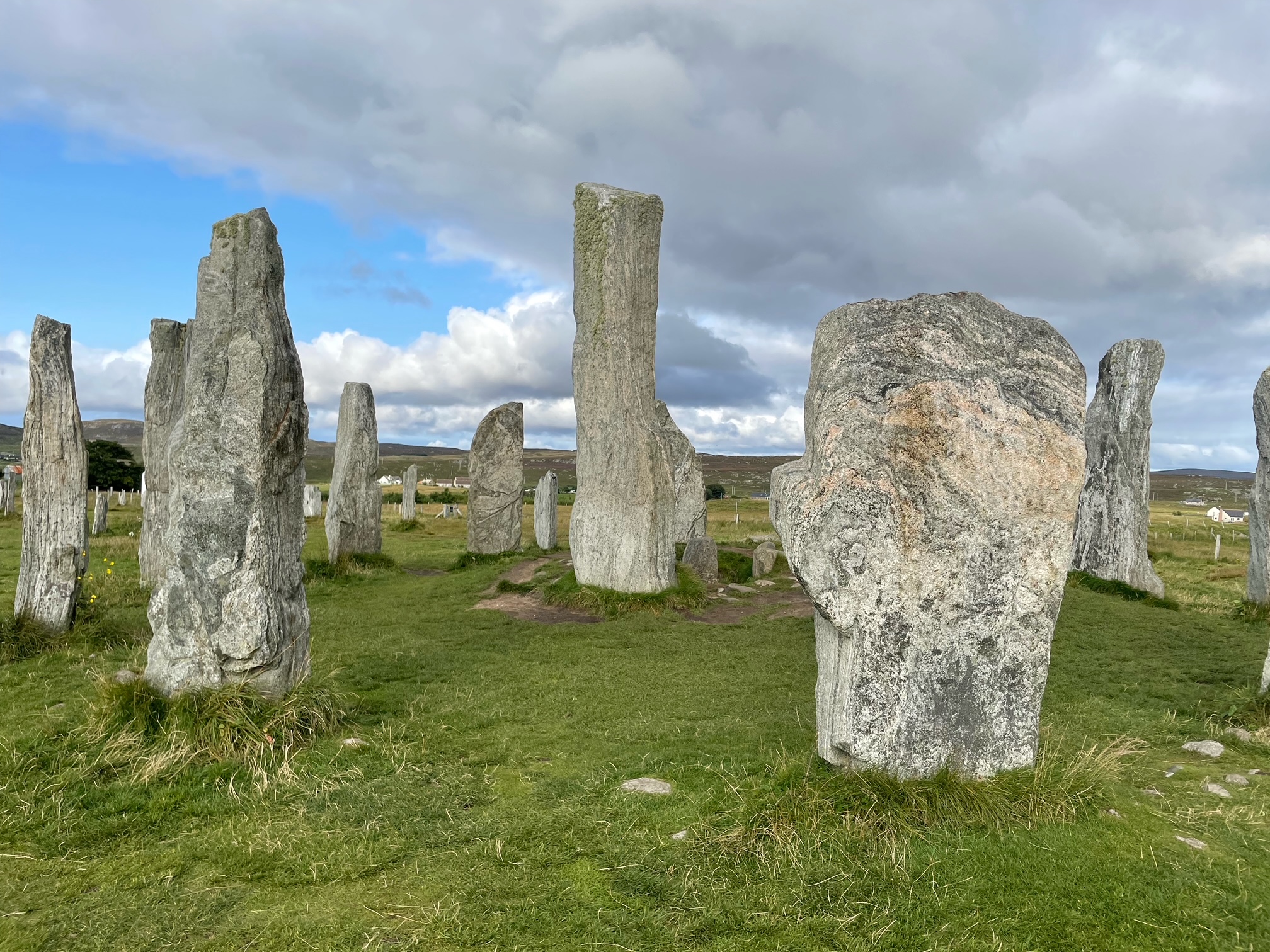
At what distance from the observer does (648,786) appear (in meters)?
5.61

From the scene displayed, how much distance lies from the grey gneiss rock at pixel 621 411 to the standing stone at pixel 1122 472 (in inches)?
321

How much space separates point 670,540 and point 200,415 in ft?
27.7

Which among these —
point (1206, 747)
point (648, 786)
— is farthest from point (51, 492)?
point (1206, 747)

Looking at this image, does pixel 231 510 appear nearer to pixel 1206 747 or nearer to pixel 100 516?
pixel 1206 747

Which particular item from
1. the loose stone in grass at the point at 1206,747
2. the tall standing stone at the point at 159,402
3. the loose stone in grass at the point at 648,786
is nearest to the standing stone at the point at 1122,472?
the loose stone in grass at the point at 1206,747

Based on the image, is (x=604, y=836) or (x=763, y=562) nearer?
(x=604, y=836)

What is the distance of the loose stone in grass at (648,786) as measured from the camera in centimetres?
553

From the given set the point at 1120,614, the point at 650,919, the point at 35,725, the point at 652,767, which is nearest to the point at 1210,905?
the point at 650,919

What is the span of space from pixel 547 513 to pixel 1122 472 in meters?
12.8

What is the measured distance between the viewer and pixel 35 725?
661 cm

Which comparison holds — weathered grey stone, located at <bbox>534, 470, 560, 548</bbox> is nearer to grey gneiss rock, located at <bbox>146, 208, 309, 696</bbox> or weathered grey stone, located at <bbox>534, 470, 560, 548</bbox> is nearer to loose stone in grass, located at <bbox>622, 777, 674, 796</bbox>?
grey gneiss rock, located at <bbox>146, 208, 309, 696</bbox>

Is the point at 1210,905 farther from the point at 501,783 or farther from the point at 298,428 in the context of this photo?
the point at 298,428

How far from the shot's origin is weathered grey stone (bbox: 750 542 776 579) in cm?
1675

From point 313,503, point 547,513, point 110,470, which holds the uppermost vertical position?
point 110,470
